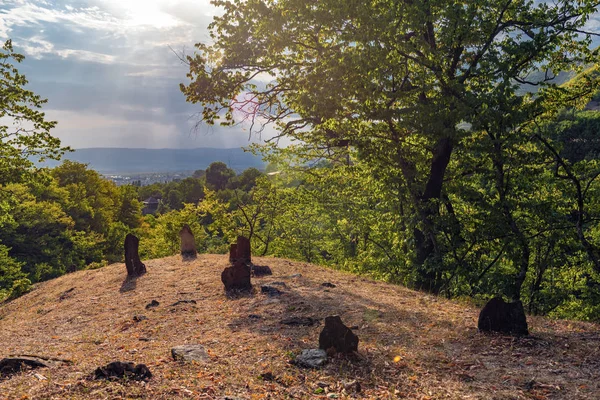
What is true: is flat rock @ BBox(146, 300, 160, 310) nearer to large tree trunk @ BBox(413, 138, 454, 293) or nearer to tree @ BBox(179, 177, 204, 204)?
large tree trunk @ BBox(413, 138, 454, 293)

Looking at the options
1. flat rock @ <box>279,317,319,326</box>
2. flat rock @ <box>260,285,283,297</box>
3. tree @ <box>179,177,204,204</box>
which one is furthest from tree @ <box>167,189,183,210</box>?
flat rock @ <box>279,317,319,326</box>

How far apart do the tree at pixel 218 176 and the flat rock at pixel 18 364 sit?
94.5 metres

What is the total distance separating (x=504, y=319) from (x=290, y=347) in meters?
4.46

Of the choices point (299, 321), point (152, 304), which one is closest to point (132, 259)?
point (152, 304)

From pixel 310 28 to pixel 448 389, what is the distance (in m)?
12.5

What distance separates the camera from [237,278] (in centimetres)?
1223

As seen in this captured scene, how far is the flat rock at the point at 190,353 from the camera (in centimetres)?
684

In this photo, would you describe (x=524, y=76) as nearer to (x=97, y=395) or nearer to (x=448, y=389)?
(x=448, y=389)

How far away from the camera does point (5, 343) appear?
9.59m

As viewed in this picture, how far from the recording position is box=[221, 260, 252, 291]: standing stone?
12227 mm

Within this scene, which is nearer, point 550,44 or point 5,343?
point 5,343

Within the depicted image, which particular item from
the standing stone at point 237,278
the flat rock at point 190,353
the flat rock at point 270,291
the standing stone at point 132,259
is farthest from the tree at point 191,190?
the flat rock at point 190,353

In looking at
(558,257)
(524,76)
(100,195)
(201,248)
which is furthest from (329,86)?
(100,195)

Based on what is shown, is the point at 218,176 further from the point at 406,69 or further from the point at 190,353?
the point at 190,353
